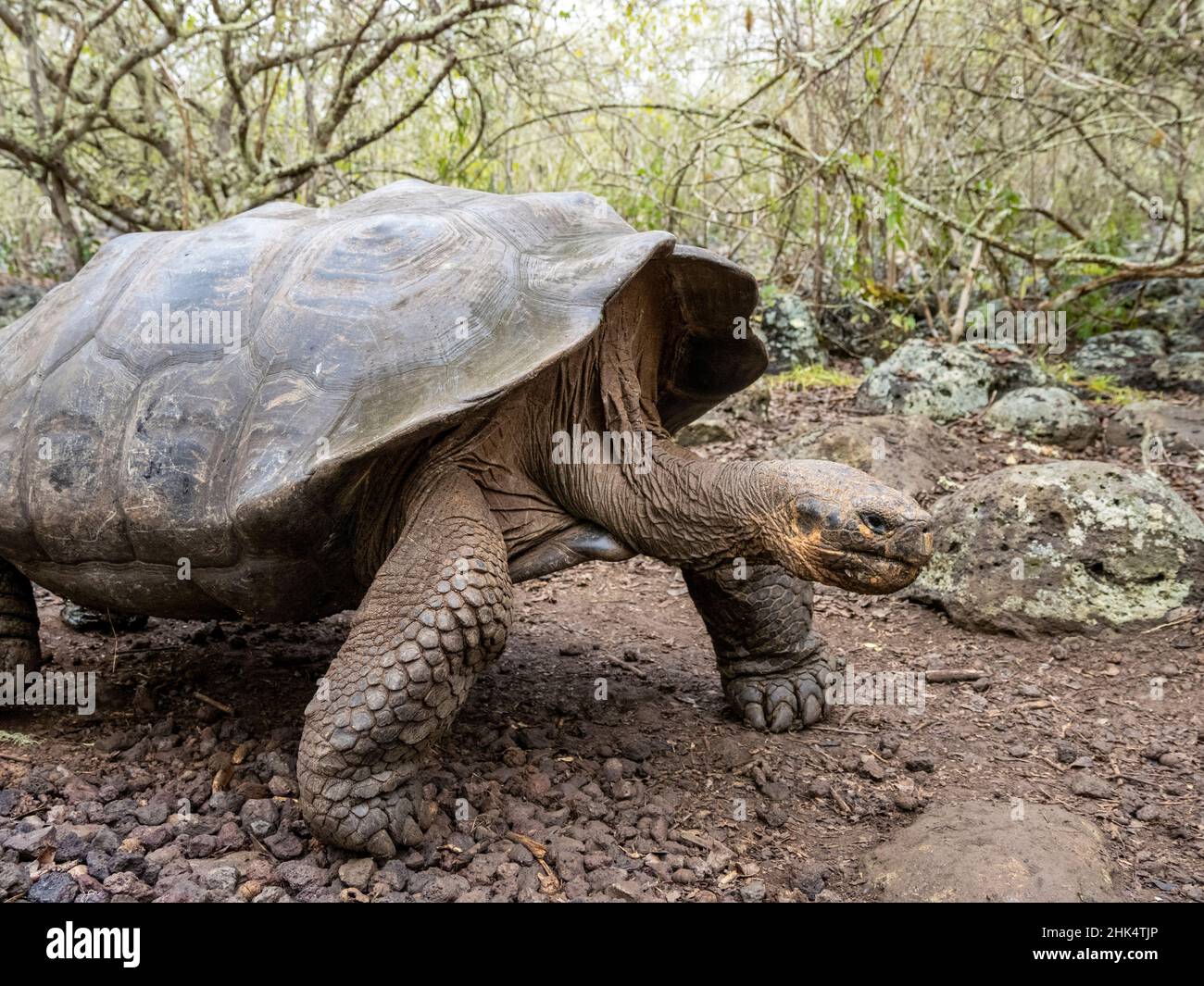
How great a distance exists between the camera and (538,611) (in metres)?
5.08

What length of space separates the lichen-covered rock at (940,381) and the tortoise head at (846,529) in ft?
14.7

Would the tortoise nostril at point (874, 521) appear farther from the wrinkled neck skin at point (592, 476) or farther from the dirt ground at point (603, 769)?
the dirt ground at point (603, 769)

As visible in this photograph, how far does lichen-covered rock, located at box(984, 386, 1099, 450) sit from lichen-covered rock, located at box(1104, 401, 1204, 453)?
0.17 metres

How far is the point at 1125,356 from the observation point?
878 centimetres

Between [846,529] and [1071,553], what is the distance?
2.20 meters

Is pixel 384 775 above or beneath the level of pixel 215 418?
beneath

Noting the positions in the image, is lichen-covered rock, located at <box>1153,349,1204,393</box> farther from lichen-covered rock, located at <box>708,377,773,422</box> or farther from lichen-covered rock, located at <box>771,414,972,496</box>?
lichen-covered rock, located at <box>708,377,773,422</box>

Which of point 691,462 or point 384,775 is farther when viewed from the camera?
point 691,462

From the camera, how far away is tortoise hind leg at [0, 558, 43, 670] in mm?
3512

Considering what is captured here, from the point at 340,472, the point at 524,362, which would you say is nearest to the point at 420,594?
the point at 340,472

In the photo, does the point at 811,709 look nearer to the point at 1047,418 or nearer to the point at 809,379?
the point at 1047,418

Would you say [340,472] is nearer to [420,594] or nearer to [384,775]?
[420,594]

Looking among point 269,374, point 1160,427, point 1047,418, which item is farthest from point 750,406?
point 269,374
